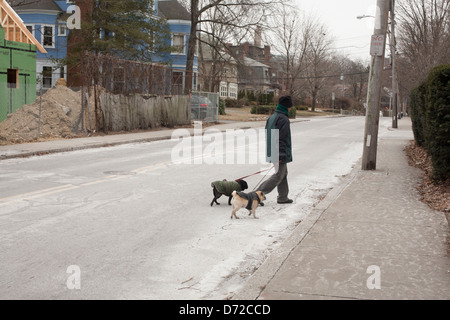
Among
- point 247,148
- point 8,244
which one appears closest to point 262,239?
point 8,244

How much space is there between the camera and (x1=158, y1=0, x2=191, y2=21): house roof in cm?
5109

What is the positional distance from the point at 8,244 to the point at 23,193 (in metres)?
3.32

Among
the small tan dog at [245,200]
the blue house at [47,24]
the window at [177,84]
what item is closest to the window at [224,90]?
the blue house at [47,24]

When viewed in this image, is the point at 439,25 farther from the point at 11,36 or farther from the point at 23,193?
the point at 23,193

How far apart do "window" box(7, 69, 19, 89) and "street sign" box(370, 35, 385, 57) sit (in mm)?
16647

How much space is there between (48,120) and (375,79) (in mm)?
13552

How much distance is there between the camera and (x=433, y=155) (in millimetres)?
10156

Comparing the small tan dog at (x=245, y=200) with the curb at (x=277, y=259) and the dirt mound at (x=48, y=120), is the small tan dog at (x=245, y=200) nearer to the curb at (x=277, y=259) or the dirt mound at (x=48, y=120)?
the curb at (x=277, y=259)

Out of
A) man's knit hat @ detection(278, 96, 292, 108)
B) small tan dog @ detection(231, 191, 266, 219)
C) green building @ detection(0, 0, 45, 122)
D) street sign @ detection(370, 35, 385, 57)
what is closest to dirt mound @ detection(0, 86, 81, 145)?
green building @ detection(0, 0, 45, 122)

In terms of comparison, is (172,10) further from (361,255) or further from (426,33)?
(361,255)

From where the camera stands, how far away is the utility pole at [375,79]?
41.6 ft

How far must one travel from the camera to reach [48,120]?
2067 cm

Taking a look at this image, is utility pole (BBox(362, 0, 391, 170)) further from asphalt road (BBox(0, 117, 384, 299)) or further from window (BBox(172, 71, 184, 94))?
window (BBox(172, 71, 184, 94))
